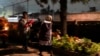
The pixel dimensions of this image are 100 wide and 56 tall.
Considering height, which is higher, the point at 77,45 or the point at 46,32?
the point at 46,32

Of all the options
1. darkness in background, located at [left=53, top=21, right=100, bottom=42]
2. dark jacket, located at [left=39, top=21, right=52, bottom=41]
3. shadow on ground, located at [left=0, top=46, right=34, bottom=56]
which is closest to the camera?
dark jacket, located at [left=39, top=21, right=52, bottom=41]

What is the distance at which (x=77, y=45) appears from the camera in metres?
16.0

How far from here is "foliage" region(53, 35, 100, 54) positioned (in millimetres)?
15023

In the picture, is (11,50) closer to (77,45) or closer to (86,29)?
(77,45)

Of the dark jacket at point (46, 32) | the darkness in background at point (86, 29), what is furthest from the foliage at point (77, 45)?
the darkness in background at point (86, 29)

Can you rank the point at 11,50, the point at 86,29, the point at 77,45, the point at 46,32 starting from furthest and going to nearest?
1. the point at 86,29
2. the point at 11,50
3. the point at 77,45
4. the point at 46,32

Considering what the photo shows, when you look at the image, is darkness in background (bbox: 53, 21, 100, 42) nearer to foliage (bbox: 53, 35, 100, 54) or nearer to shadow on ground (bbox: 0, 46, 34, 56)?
foliage (bbox: 53, 35, 100, 54)

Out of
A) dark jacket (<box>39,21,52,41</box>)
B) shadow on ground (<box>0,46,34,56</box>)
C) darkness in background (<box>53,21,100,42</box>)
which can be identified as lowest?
shadow on ground (<box>0,46,34,56</box>)

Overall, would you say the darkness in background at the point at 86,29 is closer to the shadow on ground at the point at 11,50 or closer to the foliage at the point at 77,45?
the foliage at the point at 77,45

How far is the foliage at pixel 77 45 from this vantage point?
49.3 feet

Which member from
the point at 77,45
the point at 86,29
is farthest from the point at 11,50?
the point at 86,29

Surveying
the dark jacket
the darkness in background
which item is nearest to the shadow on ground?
the dark jacket

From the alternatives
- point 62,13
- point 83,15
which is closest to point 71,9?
point 83,15

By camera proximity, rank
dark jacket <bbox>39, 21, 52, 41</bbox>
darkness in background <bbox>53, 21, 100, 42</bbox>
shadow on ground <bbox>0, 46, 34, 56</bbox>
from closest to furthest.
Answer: dark jacket <bbox>39, 21, 52, 41</bbox> → shadow on ground <bbox>0, 46, 34, 56</bbox> → darkness in background <bbox>53, 21, 100, 42</bbox>
